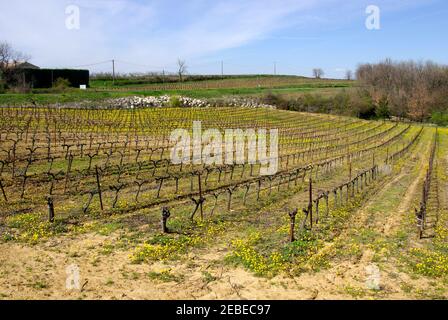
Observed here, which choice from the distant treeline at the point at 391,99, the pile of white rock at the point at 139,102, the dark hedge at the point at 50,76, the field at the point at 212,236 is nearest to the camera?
the field at the point at 212,236

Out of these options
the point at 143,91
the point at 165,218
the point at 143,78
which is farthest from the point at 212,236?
the point at 143,78

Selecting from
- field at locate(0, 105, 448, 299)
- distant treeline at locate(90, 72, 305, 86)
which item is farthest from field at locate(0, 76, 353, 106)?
field at locate(0, 105, 448, 299)

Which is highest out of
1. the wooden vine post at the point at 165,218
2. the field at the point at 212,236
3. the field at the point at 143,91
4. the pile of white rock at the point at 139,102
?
the field at the point at 143,91

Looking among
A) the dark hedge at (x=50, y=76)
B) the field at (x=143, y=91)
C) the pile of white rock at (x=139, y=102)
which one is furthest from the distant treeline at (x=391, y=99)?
the dark hedge at (x=50, y=76)

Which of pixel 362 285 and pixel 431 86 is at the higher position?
pixel 431 86

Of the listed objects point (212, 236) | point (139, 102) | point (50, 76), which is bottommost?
point (212, 236)

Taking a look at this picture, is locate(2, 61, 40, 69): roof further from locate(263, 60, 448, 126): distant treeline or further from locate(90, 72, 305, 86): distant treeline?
locate(263, 60, 448, 126): distant treeline

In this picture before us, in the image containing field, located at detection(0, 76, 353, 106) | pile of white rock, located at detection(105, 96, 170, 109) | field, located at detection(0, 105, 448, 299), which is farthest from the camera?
pile of white rock, located at detection(105, 96, 170, 109)

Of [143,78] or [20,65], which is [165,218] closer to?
[20,65]

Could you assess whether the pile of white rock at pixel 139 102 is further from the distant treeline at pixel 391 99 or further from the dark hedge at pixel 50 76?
the distant treeline at pixel 391 99
